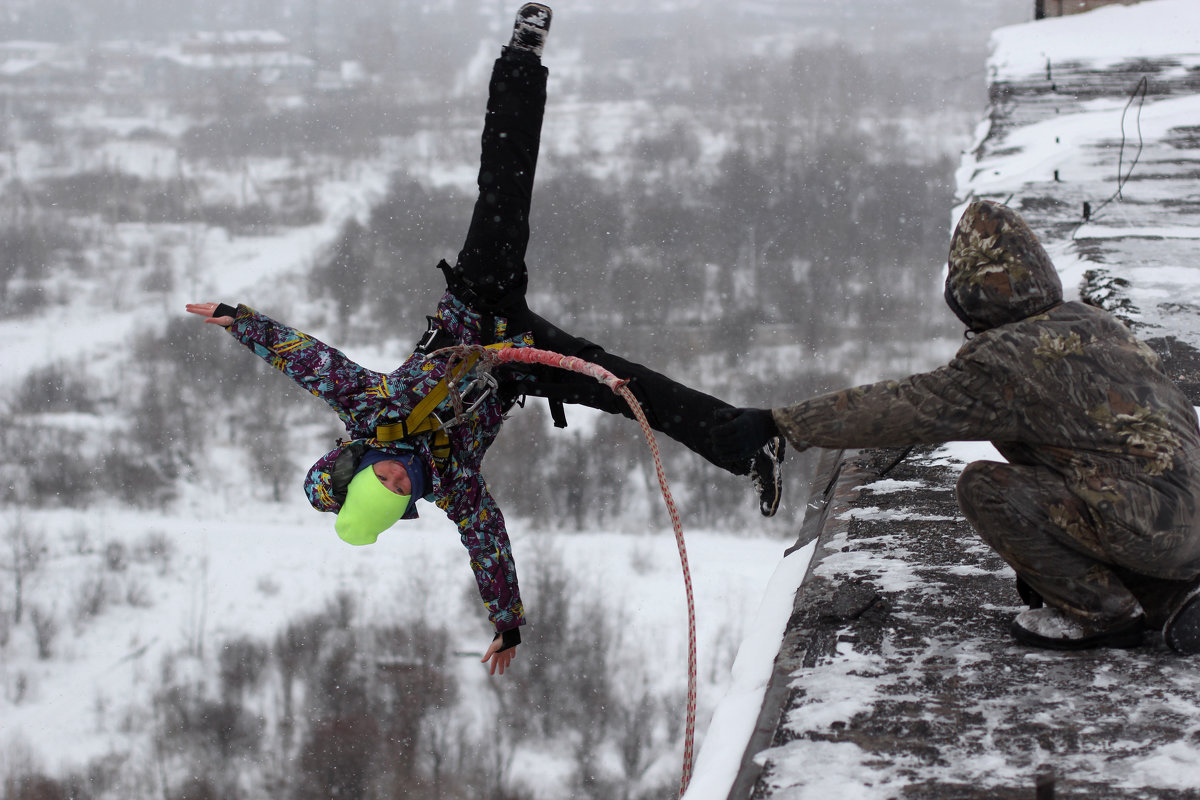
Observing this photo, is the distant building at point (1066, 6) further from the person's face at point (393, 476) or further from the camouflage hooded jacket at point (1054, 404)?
the person's face at point (393, 476)

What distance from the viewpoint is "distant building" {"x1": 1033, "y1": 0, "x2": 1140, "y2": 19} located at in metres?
13.2

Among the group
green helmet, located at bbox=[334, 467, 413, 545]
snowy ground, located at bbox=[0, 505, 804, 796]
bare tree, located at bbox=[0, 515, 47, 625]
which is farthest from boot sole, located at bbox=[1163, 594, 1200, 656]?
bare tree, located at bbox=[0, 515, 47, 625]

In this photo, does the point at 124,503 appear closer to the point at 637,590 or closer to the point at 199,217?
the point at 637,590

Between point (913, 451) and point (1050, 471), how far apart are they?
182 centimetres

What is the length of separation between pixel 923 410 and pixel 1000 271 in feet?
1.30

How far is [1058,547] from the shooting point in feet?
8.55

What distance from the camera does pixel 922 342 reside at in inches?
2078

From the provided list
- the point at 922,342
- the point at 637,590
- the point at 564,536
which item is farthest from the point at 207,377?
the point at 922,342

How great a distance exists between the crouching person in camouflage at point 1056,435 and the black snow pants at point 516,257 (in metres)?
1.19

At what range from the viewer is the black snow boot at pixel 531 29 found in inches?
→ 154

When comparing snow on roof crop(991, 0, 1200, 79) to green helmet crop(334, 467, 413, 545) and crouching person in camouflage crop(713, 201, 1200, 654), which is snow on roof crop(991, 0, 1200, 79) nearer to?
crouching person in camouflage crop(713, 201, 1200, 654)

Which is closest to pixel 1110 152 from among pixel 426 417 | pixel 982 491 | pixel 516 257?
pixel 516 257

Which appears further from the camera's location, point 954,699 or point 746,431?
point 746,431

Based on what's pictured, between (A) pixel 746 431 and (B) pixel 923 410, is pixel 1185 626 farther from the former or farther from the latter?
(A) pixel 746 431
